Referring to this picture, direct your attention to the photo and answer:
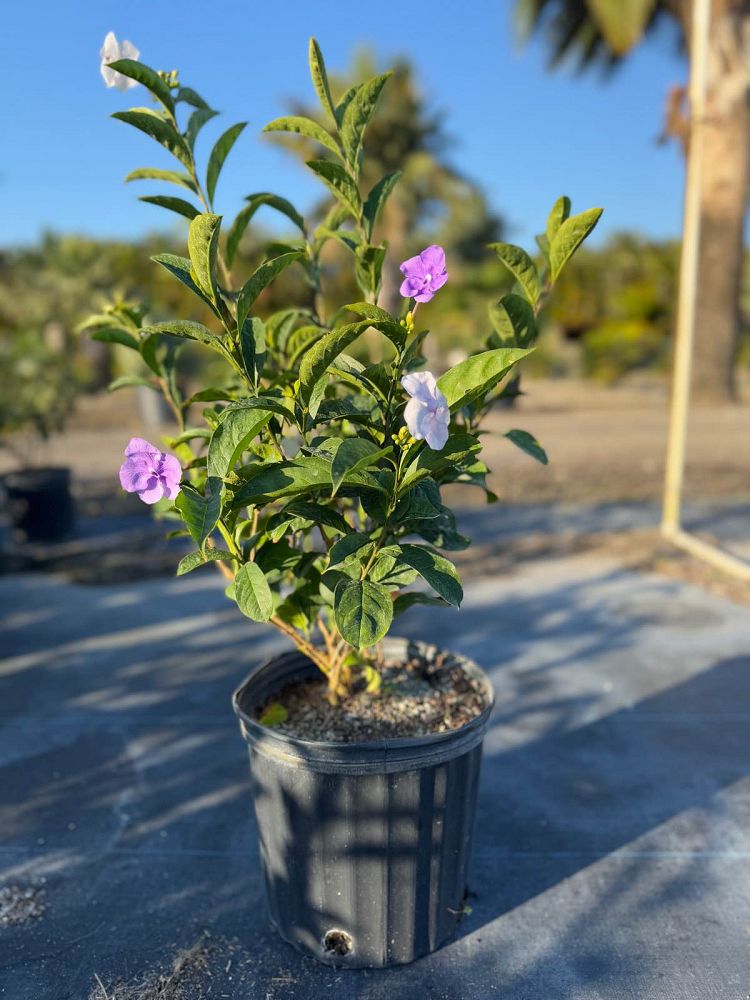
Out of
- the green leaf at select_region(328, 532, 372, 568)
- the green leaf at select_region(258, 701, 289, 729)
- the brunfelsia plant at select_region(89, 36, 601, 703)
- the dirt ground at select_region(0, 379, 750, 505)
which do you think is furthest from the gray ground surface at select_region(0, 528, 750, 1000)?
the dirt ground at select_region(0, 379, 750, 505)

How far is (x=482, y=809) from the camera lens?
2.37 metres

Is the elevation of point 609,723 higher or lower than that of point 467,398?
lower

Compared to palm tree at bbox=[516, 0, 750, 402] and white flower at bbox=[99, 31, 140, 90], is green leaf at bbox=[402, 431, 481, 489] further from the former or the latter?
palm tree at bbox=[516, 0, 750, 402]

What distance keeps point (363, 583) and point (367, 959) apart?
0.89 meters

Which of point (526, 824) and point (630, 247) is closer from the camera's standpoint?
point (526, 824)

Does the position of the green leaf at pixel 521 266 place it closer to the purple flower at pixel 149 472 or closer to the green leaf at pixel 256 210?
the green leaf at pixel 256 210

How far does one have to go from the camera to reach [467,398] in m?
1.41

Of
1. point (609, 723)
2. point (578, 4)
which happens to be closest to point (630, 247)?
point (578, 4)

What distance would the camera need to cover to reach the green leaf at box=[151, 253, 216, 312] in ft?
4.65

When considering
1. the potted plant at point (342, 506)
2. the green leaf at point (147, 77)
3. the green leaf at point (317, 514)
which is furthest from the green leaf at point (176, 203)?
the green leaf at point (317, 514)

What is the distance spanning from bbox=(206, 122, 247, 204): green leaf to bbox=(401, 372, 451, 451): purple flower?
2.49 ft

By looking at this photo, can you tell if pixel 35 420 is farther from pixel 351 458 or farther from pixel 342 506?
pixel 351 458

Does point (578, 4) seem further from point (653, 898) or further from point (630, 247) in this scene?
point (653, 898)

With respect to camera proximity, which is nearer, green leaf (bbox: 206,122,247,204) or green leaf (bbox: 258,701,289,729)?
green leaf (bbox: 206,122,247,204)
